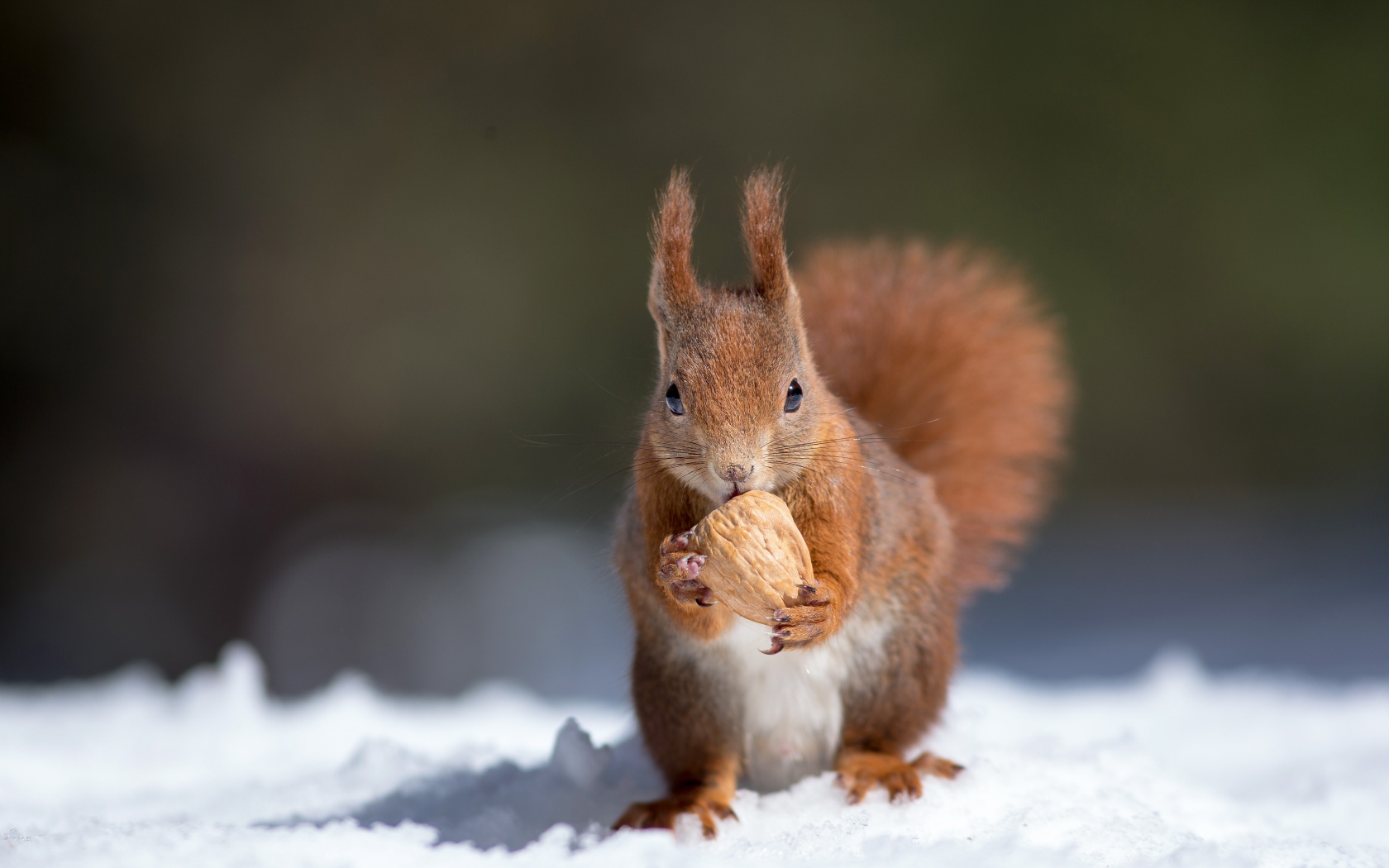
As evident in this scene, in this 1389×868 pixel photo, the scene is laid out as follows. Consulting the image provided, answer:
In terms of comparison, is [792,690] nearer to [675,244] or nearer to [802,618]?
[802,618]

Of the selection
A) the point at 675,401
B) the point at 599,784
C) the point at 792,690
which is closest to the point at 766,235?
the point at 675,401

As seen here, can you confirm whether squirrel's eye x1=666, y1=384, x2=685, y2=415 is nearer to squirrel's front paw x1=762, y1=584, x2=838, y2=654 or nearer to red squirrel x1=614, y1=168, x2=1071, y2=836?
red squirrel x1=614, y1=168, x2=1071, y2=836

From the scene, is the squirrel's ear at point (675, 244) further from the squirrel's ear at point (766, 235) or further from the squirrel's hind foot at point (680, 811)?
the squirrel's hind foot at point (680, 811)

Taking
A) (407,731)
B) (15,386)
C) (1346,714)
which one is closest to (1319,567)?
(1346,714)

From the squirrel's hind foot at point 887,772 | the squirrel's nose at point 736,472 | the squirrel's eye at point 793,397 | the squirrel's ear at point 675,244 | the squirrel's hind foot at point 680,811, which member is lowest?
the squirrel's hind foot at point 680,811

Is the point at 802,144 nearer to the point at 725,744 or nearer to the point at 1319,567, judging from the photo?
the point at 1319,567

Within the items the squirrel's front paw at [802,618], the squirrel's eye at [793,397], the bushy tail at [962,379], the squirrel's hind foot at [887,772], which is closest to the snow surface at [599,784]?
the squirrel's hind foot at [887,772]
